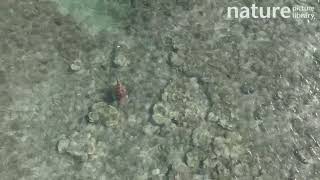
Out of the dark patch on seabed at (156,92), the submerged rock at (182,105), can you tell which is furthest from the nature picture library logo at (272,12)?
the submerged rock at (182,105)

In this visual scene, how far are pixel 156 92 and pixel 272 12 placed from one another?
11.2 ft

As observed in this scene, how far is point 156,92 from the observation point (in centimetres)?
723

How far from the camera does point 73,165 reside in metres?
6.43

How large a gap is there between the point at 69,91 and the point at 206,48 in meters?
2.90

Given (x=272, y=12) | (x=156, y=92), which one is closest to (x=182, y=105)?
(x=156, y=92)

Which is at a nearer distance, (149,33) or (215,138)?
(215,138)

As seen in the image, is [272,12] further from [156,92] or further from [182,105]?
[156,92]

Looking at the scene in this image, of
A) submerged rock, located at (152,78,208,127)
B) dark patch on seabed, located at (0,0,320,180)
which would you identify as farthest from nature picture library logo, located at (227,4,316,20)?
submerged rock, located at (152,78,208,127)

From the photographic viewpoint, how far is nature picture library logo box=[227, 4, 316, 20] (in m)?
8.40

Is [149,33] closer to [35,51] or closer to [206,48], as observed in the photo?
[206,48]

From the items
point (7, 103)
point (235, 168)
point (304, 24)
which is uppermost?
point (304, 24)

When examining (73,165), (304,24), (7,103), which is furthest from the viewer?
(304,24)

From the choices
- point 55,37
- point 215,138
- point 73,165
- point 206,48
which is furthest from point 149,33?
point 73,165

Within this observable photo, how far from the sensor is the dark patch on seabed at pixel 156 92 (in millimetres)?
6512
